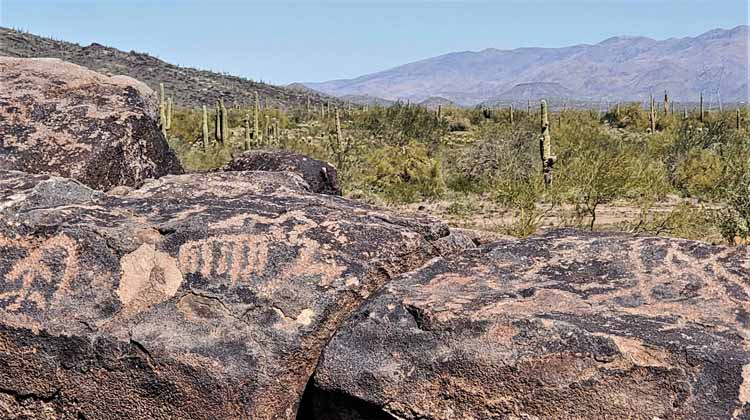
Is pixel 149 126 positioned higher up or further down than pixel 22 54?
further down

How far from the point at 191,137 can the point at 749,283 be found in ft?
83.0

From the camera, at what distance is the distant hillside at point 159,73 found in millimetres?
47625

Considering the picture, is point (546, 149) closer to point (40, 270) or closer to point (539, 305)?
point (539, 305)

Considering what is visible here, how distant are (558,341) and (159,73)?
54514mm

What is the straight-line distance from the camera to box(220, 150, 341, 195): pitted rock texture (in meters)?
7.98

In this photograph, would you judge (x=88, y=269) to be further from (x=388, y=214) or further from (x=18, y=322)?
(x=388, y=214)

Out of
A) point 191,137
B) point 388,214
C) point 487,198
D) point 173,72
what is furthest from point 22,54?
point 388,214

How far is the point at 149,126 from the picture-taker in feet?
21.5

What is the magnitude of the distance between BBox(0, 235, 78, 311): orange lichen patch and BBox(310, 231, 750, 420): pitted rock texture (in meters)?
1.20

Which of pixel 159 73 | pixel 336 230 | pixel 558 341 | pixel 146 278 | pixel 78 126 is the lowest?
pixel 558 341

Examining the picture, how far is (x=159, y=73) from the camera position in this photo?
5459cm

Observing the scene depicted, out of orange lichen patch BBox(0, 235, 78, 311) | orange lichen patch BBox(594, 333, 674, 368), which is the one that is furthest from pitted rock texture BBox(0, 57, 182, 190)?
orange lichen patch BBox(594, 333, 674, 368)

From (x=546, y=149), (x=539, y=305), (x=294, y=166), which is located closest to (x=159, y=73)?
(x=546, y=149)

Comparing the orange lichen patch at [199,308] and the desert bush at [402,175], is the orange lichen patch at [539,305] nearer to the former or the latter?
the orange lichen patch at [199,308]
